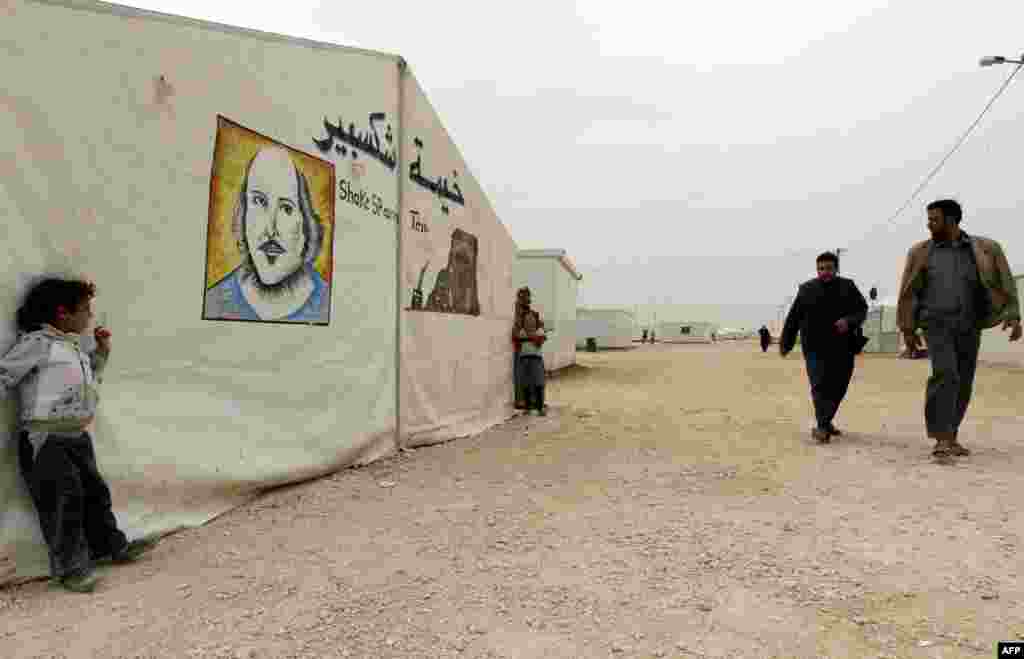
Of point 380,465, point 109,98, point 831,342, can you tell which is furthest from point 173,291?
point 831,342

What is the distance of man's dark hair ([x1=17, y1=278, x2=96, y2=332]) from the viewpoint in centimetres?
230

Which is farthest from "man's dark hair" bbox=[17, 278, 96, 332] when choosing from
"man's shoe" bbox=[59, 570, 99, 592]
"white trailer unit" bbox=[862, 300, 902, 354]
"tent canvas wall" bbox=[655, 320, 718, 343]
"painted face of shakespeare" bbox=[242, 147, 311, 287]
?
"tent canvas wall" bbox=[655, 320, 718, 343]

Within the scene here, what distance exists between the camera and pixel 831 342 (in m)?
→ 5.36

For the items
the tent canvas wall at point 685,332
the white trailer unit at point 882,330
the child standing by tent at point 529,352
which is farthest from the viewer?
the tent canvas wall at point 685,332

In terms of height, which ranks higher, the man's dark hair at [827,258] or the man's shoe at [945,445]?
the man's dark hair at [827,258]

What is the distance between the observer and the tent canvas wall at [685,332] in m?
63.2

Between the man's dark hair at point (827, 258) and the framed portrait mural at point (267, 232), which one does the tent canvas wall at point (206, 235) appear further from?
the man's dark hair at point (827, 258)

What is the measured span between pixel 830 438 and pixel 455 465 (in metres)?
3.55

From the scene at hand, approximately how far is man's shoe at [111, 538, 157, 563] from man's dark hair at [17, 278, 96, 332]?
1.02 meters

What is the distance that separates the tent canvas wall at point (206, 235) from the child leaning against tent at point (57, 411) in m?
0.11

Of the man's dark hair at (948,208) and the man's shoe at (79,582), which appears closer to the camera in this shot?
the man's shoe at (79,582)

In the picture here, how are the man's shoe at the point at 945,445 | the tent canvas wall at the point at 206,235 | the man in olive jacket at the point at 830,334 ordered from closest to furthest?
the tent canvas wall at the point at 206,235 → the man's shoe at the point at 945,445 → the man in olive jacket at the point at 830,334

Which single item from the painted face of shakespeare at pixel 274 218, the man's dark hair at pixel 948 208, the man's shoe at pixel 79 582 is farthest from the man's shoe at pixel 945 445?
the man's shoe at pixel 79 582

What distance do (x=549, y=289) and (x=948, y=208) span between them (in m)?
11.2
